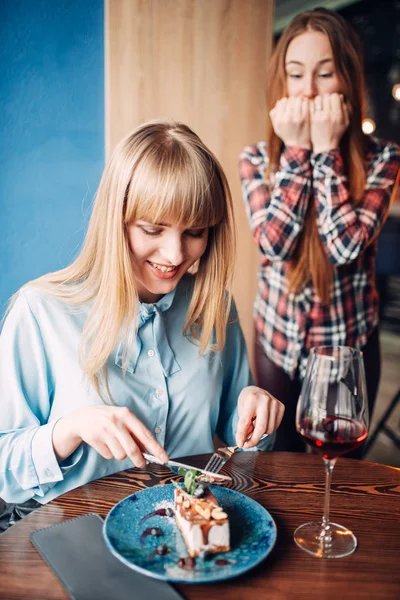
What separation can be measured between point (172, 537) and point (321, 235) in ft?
4.15

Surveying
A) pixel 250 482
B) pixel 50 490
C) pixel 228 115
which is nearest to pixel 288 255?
pixel 228 115

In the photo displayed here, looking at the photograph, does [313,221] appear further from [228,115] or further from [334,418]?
[334,418]

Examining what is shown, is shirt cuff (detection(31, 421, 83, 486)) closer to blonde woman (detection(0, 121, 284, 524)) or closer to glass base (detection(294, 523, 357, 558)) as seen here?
blonde woman (detection(0, 121, 284, 524))

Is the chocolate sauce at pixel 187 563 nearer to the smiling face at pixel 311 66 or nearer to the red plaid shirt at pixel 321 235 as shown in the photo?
the red plaid shirt at pixel 321 235

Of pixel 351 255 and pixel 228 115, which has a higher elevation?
pixel 228 115

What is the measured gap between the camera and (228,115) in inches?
95.3

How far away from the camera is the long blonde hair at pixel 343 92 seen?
6.21 feet

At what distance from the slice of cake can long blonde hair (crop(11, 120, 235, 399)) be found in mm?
364

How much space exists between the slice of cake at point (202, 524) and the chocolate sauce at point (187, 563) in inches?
0.7

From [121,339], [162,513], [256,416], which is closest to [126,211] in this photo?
[121,339]

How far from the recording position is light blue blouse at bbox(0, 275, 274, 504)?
113 cm

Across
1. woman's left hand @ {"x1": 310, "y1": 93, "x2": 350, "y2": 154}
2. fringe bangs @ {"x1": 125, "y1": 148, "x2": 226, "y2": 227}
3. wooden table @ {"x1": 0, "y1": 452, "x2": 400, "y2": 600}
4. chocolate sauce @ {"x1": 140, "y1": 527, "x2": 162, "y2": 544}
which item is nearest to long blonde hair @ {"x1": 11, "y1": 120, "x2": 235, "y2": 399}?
fringe bangs @ {"x1": 125, "y1": 148, "x2": 226, "y2": 227}

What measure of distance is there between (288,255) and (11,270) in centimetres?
90

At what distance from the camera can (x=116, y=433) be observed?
981 millimetres
